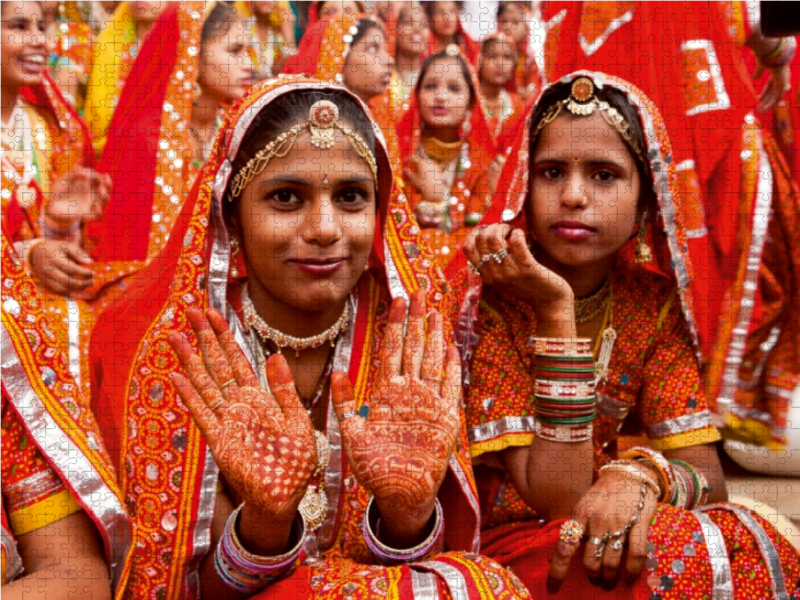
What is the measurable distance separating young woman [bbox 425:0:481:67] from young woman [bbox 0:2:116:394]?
3843 mm

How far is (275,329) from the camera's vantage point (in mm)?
1729

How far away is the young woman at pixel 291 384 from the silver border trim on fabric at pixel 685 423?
22.1 inches

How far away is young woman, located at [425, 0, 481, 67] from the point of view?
6.92 m

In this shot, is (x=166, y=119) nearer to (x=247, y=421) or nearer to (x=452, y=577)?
(x=247, y=421)

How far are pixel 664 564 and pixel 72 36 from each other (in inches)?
227

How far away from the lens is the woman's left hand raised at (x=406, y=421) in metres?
1.33

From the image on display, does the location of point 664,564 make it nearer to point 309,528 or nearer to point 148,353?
point 309,528

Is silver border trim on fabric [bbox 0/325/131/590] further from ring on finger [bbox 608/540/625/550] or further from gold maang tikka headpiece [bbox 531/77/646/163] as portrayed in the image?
Result: gold maang tikka headpiece [bbox 531/77/646/163]

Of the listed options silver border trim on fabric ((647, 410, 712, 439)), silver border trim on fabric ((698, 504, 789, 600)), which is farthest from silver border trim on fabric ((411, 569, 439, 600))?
silver border trim on fabric ((647, 410, 712, 439))

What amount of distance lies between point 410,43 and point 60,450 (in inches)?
201

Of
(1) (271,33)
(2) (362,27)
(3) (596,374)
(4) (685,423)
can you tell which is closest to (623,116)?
(3) (596,374)

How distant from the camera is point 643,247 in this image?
200 cm

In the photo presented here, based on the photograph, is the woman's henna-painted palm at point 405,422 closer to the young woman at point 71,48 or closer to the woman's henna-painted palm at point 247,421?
the woman's henna-painted palm at point 247,421

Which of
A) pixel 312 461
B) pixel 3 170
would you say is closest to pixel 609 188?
pixel 312 461
